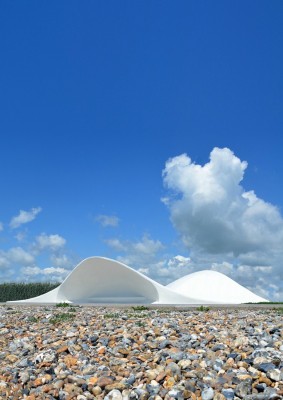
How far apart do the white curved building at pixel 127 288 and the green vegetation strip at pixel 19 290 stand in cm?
1082

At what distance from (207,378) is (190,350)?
Answer: 98 cm

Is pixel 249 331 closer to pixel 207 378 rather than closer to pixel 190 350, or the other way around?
pixel 190 350

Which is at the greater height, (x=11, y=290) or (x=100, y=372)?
(x=11, y=290)

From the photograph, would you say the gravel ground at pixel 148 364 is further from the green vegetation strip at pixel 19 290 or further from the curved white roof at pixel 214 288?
the green vegetation strip at pixel 19 290

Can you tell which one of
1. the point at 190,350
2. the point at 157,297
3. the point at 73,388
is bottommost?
the point at 73,388

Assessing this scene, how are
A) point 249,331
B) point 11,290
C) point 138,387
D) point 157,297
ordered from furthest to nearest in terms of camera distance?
point 11,290 → point 157,297 → point 249,331 → point 138,387

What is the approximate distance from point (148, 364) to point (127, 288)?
25.6 metres

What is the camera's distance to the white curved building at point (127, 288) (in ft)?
95.3

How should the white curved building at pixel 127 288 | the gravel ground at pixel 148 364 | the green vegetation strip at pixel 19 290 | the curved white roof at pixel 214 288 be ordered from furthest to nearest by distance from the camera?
the green vegetation strip at pixel 19 290
the curved white roof at pixel 214 288
the white curved building at pixel 127 288
the gravel ground at pixel 148 364

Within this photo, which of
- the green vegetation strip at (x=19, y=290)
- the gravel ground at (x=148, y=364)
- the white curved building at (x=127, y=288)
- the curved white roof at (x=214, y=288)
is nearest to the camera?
the gravel ground at (x=148, y=364)

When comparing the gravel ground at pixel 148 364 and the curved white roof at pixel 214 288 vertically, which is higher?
the curved white roof at pixel 214 288

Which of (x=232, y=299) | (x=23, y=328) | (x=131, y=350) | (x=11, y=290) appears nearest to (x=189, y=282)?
(x=232, y=299)

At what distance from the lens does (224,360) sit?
593cm

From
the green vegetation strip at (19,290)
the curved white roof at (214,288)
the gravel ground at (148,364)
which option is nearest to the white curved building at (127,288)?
the curved white roof at (214,288)
